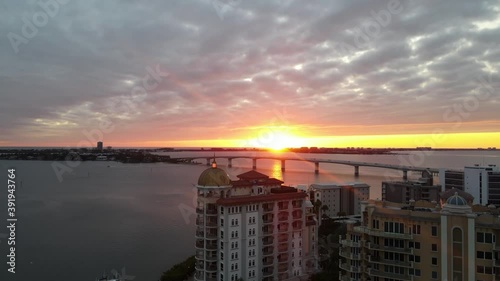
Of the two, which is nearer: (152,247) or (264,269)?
(264,269)

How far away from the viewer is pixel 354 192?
25172 mm

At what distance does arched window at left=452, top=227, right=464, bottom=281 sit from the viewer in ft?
22.7

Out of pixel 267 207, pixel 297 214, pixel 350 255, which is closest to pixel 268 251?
pixel 267 207

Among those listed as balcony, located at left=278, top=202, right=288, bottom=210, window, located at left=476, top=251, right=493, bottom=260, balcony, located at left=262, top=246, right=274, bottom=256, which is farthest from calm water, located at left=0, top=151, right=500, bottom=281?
window, located at left=476, top=251, right=493, bottom=260

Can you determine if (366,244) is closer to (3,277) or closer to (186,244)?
(186,244)

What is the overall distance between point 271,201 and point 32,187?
32388 millimetres

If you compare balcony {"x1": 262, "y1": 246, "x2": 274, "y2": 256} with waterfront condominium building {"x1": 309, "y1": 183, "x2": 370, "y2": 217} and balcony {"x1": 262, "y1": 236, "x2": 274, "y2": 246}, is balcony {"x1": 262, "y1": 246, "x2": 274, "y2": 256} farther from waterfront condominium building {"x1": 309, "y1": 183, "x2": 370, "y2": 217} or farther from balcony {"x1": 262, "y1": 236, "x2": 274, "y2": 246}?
waterfront condominium building {"x1": 309, "y1": 183, "x2": 370, "y2": 217}

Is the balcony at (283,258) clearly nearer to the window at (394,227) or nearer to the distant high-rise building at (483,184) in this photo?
the window at (394,227)

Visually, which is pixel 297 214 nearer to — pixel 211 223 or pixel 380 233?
pixel 211 223

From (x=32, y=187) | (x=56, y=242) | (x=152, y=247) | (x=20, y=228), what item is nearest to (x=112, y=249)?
(x=152, y=247)

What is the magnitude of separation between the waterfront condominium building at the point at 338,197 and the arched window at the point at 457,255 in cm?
1617

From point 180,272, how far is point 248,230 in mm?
3666

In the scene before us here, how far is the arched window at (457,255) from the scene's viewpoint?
6.92 m

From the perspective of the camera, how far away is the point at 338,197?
24.5m
